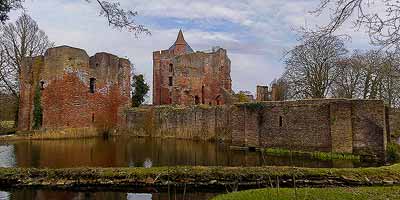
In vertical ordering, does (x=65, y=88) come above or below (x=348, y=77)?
below

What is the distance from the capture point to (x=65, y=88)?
2791 centimetres

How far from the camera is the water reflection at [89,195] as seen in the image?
30.8 feet

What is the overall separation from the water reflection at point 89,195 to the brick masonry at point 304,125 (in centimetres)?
559

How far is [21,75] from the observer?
2852 cm

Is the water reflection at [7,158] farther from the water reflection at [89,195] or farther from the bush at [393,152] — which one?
the bush at [393,152]

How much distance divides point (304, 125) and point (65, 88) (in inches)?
666

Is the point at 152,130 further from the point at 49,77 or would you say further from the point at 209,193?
the point at 209,193

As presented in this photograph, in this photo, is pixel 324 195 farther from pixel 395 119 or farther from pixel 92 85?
pixel 92 85

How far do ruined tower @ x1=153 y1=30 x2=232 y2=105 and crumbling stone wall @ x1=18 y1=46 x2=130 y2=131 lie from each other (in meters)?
6.88

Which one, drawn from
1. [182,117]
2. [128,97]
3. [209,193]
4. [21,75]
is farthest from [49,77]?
[209,193]

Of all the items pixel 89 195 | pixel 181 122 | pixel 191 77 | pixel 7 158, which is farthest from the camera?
pixel 191 77

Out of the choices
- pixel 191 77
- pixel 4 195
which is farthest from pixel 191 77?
pixel 4 195

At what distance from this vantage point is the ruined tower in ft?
A: 114

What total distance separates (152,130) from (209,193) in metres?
21.7
